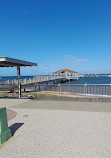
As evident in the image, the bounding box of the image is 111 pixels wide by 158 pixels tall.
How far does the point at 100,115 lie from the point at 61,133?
2.42m

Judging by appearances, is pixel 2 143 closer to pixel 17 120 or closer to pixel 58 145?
pixel 58 145

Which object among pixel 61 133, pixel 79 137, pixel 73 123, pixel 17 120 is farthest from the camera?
pixel 17 120

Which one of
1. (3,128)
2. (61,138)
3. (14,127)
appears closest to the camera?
(3,128)

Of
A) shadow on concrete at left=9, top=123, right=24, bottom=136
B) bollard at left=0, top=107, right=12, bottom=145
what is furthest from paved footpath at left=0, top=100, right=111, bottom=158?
bollard at left=0, top=107, right=12, bottom=145

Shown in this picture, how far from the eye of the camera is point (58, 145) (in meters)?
3.33

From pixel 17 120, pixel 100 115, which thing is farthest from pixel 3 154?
pixel 100 115

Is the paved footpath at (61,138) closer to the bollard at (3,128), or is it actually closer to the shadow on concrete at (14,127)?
the shadow on concrete at (14,127)

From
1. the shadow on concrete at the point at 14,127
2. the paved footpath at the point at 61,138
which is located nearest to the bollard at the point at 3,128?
the paved footpath at the point at 61,138

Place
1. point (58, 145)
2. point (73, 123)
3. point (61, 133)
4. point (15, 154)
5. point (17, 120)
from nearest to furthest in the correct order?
1. point (15, 154)
2. point (58, 145)
3. point (61, 133)
4. point (73, 123)
5. point (17, 120)

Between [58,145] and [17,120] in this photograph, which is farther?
[17,120]

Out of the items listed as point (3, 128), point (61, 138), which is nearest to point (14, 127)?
point (3, 128)

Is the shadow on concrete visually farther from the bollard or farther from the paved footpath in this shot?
the bollard

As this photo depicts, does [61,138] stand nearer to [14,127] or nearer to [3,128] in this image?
[3,128]

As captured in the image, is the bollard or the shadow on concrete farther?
the shadow on concrete
